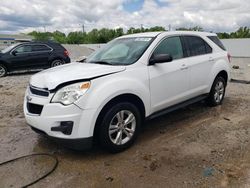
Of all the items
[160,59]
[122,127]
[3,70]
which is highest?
[160,59]

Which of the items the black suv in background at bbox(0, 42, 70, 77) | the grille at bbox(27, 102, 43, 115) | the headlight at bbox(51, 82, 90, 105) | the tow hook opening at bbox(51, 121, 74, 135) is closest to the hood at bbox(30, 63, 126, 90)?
the headlight at bbox(51, 82, 90, 105)

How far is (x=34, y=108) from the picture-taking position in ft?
12.7

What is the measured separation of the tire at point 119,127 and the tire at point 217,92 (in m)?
2.50

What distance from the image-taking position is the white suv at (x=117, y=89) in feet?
11.8

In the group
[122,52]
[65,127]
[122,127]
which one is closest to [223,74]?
[122,52]

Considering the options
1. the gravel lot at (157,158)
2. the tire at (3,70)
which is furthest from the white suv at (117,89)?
the tire at (3,70)

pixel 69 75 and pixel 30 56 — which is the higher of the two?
pixel 30 56

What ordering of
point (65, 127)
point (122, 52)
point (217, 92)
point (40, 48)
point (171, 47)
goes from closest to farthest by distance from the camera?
point (65, 127) → point (122, 52) → point (171, 47) → point (217, 92) → point (40, 48)

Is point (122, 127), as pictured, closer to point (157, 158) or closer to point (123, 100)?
point (123, 100)

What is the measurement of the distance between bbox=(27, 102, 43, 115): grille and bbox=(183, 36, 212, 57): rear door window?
295 centimetres

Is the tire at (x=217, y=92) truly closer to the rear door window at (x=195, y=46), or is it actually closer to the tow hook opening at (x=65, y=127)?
the rear door window at (x=195, y=46)

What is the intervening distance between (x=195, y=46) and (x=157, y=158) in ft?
8.88

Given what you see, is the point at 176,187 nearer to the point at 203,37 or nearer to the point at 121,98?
the point at 121,98

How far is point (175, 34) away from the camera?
5.12 m
